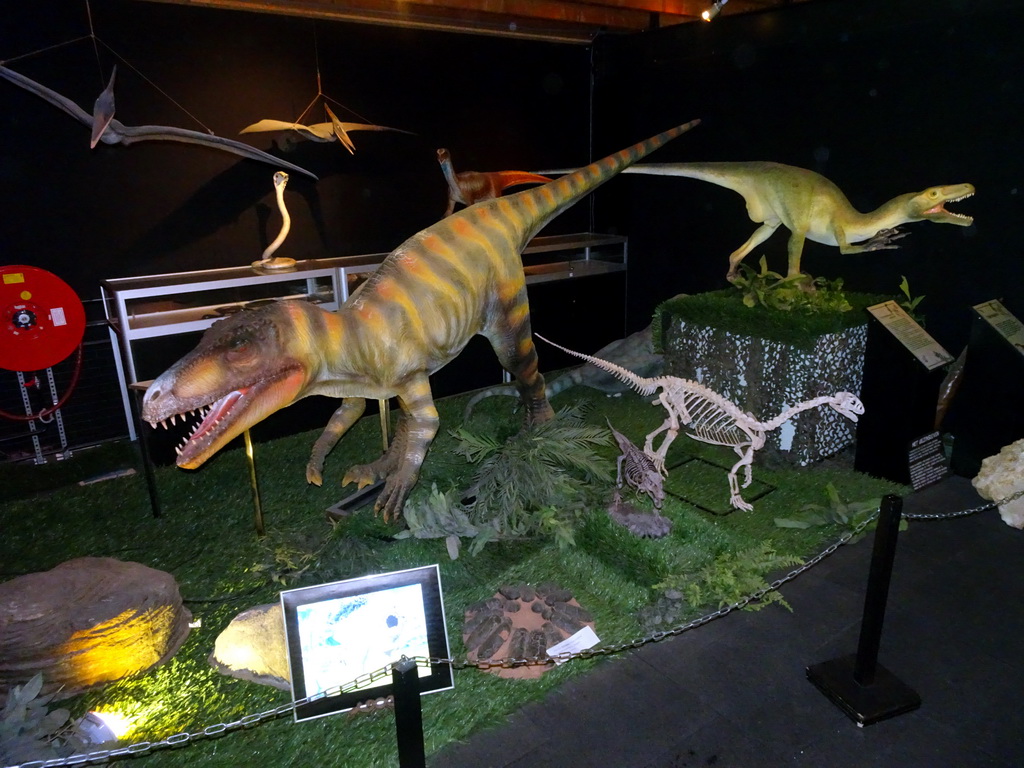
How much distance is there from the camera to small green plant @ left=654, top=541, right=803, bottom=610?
2820 mm

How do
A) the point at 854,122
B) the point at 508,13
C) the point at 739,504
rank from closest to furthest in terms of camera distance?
the point at 739,504
the point at 854,122
the point at 508,13

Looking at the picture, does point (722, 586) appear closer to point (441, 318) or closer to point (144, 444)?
point (441, 318)

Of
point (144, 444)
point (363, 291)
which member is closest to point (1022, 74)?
point (363, 291)

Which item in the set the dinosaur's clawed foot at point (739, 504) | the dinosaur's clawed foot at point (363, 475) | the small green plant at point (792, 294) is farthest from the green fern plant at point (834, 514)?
the dinosaur's clawed foot at point (363, 475)

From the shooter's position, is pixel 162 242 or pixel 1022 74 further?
pixel 162 242

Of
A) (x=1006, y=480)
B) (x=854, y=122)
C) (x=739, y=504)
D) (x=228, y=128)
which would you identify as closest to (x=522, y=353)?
(x=739, y=504)

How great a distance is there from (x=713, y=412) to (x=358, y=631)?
2.31m

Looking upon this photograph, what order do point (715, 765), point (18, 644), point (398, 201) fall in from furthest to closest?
1. point (398, 201)
2. point (18, 644)
3. point (715, 765)

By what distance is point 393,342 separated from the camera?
286 cm

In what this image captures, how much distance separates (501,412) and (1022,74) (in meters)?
3.76

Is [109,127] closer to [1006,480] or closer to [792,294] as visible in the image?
[792,294]

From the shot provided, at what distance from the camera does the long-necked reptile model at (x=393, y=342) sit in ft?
7.48

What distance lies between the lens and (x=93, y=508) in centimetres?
391

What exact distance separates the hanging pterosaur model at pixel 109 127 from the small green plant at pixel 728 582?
3705mm
